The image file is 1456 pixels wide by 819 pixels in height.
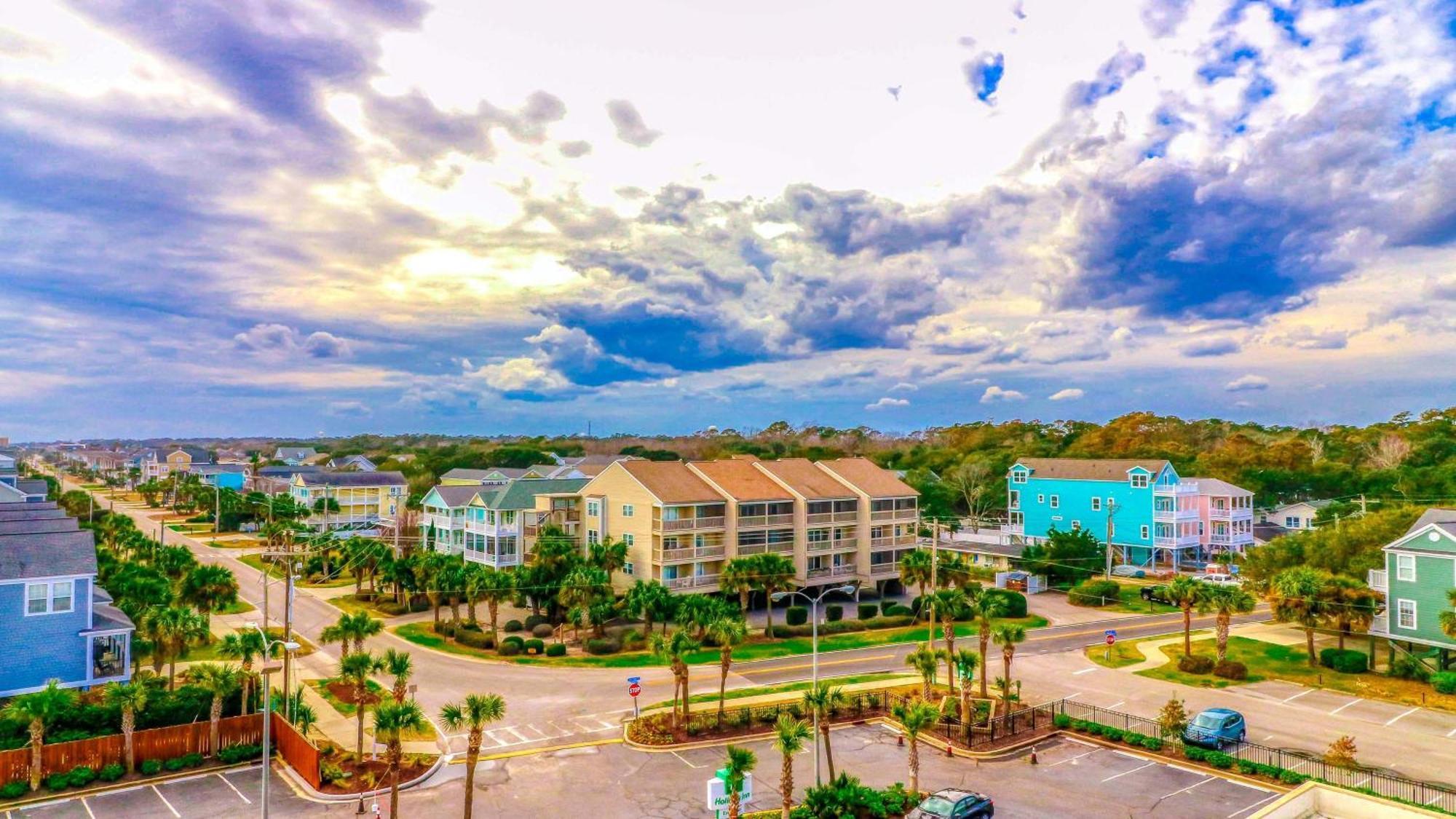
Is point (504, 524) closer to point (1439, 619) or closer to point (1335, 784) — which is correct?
point (1335, 784)

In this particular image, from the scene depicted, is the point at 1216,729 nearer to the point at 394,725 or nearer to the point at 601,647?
the point at 394,725

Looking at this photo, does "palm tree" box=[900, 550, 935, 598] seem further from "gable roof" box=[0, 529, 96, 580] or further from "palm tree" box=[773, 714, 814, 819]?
"gable roof" box=[0, 529, 96, 580]

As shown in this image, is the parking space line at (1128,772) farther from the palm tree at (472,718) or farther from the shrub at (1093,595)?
the shrub at (1093,595)

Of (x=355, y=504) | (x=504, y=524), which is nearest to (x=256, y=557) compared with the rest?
(x=355, y=504)

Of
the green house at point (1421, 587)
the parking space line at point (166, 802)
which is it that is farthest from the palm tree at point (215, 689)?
the green house at point (1421, 587)

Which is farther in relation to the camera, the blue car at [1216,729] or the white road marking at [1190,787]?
the blue car at [1216,729]

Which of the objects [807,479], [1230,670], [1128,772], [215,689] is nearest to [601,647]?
[215,689]
